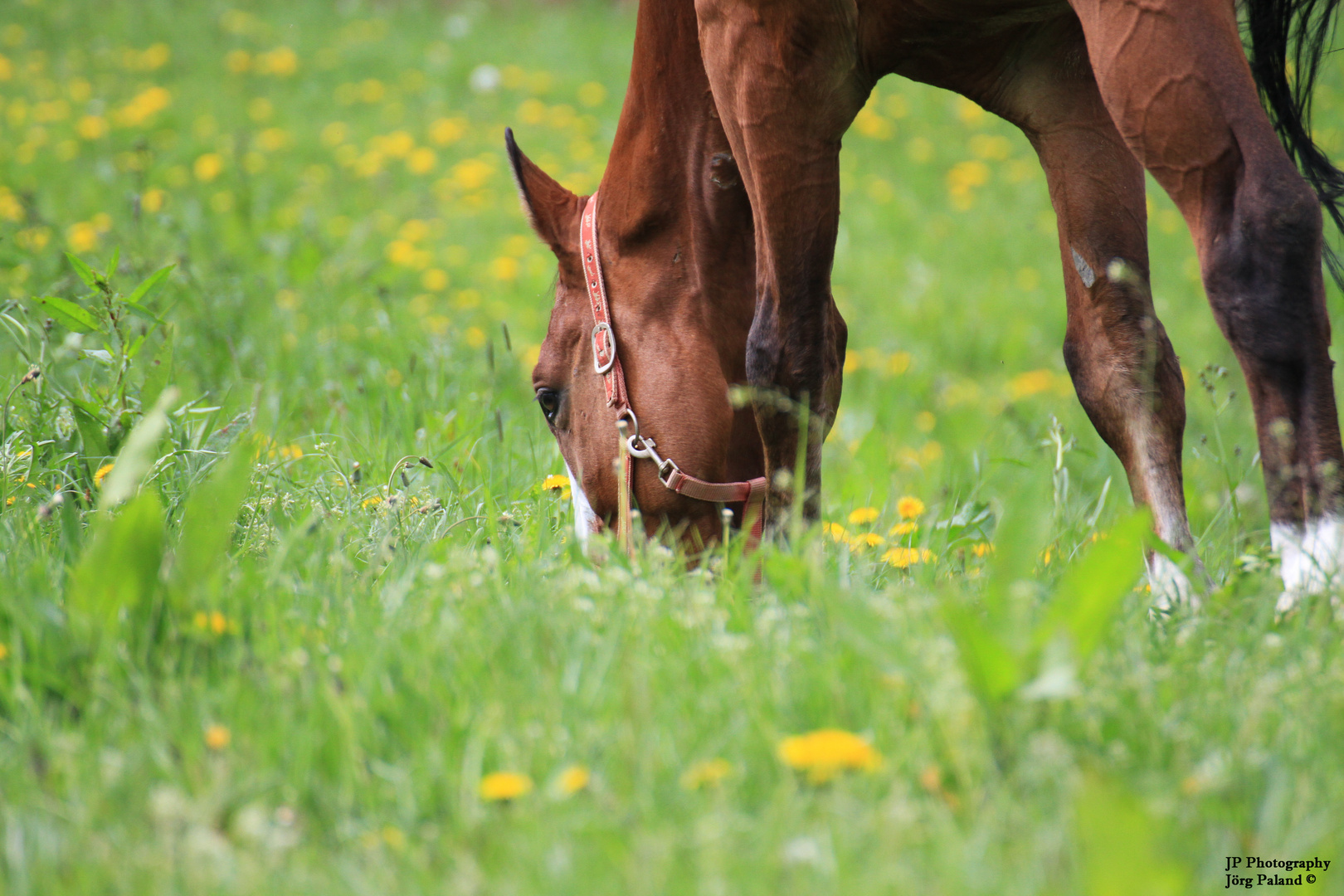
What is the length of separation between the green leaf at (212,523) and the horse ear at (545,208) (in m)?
1.47

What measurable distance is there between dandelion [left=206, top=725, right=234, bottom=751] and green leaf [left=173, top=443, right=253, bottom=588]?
33 centimetres

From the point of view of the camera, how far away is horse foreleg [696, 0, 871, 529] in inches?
92.0

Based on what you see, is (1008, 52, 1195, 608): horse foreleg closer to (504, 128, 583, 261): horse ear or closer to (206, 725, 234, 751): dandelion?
(504, 128, 583, 261): horse ear

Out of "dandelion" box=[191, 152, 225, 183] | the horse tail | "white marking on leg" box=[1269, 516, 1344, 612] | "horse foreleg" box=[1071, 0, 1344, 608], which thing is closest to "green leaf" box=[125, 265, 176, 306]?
"horse foreleg" box=[1071, 0, 1344, 608]

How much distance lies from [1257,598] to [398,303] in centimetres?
440

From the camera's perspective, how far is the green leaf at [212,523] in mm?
1563

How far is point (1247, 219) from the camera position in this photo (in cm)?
174

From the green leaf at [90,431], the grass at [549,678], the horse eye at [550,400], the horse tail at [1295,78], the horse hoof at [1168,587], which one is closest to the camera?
the grass at [549,678]

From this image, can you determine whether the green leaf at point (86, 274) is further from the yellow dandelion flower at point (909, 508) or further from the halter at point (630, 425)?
the yellow dandelion flower at point (909, 508)

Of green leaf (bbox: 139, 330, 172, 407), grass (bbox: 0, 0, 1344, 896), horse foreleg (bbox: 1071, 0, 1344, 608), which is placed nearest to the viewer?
grass (bbox: 0, 0, 1344, 896)

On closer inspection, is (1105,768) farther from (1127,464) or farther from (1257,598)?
(1127,464)

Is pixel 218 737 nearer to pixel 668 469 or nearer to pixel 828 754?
pixel 828 754

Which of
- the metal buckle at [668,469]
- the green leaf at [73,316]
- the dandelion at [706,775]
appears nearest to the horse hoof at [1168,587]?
the dandelion at [706,775]

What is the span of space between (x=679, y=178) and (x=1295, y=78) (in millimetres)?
A: 1492
